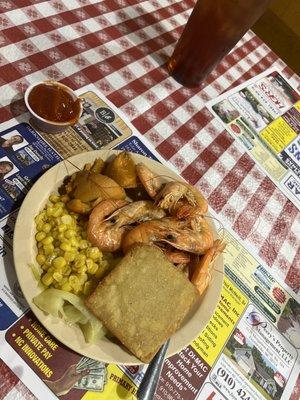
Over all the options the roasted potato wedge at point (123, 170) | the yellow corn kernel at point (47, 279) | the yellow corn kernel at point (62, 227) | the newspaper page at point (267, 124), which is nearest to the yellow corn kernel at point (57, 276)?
the yellow corn kernel at point (47, 279)

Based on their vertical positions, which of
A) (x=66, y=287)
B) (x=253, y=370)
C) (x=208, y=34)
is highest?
(x=208, y=34)

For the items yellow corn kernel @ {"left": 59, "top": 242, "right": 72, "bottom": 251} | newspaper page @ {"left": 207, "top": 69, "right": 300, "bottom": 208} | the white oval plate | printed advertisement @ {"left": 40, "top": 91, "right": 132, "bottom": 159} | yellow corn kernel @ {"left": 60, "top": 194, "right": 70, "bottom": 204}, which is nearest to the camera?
the white oval plate

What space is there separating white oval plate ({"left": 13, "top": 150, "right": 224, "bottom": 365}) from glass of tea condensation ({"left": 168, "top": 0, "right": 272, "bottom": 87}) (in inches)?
21.6

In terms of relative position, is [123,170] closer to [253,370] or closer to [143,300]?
[143,300]

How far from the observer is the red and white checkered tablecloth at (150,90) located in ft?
4.45

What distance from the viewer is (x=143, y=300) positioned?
0.92 meters

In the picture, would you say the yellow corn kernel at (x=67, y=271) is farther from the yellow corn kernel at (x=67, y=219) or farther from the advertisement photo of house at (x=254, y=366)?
the advertisement photo of house at (x=254, y=366)

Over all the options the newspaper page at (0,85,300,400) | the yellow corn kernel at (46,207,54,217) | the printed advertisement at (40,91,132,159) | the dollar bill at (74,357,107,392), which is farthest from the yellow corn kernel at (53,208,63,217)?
the dollar bill at (74,357,107,392)

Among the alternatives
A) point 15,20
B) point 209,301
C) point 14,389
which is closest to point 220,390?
point 209,301

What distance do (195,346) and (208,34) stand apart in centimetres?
101

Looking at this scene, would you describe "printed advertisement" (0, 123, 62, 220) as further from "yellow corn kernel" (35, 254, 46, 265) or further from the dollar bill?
the dollar bill

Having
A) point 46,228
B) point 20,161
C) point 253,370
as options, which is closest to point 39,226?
point 46,228

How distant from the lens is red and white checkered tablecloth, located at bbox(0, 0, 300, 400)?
1355 millimetres

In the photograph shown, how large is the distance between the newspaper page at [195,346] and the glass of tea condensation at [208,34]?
0.35 m
